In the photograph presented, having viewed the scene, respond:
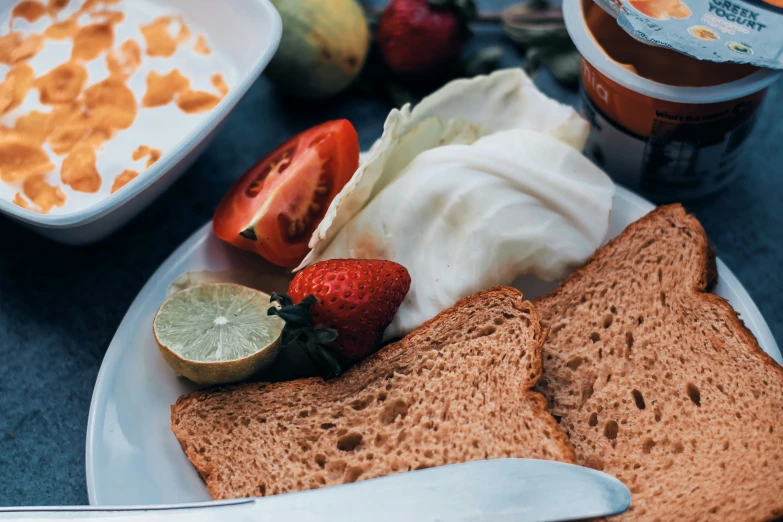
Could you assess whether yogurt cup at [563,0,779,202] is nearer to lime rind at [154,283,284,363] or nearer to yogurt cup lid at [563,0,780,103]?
yogurt cup lid at [563,0,780,103]

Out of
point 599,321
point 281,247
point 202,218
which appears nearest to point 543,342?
point 599,321

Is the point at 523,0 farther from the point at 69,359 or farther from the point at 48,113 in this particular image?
the point at 69,359

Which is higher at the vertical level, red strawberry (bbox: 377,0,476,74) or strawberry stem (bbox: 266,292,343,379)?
red strawberry (bbox: 377,0,476,74)

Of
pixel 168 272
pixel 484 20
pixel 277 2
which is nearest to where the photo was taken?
pixel 168 272

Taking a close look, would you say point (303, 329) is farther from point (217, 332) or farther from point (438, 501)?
point (438, 501)

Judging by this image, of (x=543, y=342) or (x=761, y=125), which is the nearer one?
(x=543, y=342)

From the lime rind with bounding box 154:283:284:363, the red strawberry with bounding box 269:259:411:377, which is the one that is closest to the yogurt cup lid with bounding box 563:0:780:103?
the red strawberry with bounding box 269:259:411:377
